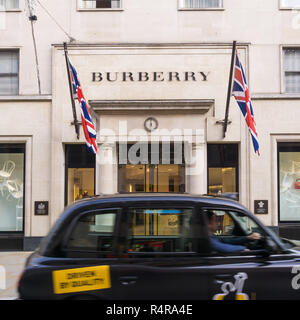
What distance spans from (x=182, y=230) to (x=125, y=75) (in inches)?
353

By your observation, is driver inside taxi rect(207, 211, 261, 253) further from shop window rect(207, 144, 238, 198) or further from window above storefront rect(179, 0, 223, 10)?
window above storefront rect(179, 0, 223, 10)

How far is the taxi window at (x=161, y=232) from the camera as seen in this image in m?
4.23

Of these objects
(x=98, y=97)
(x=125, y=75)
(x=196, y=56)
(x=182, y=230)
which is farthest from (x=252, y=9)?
(x=182, y=230)

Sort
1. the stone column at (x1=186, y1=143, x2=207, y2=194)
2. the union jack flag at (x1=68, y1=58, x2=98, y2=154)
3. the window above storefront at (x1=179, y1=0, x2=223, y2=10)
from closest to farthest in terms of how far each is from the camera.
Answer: the union jack flag at (x1=68, y1=58, x2=98, y2=154) → the stone column at (x1=186, y1=143, x2=207, y2=194) → the window above storefront at (x1=179, y1=0, x2=223, y2=10)

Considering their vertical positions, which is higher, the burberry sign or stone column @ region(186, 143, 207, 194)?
the burberry sign

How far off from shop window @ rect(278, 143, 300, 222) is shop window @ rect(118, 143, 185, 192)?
3.15m

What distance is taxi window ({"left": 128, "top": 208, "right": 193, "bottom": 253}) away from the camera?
4230mm

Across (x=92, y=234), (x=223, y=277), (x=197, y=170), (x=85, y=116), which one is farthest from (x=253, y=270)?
(x=197, y=170)

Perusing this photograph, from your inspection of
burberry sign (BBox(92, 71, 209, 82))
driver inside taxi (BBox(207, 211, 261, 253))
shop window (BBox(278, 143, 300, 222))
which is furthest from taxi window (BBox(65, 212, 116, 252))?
shop window (BBox(278, 143, 300, 222))

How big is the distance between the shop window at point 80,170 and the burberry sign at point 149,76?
2338 millimetres

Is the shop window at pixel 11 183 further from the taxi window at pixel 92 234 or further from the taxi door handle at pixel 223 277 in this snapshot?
the taxi door handle at pixel 223 277

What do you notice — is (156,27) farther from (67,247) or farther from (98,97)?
(67,247)

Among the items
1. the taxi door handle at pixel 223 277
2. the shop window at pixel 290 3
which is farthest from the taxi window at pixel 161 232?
the shop window at pixel 290 3

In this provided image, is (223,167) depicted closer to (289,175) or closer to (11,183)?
(289,175)
